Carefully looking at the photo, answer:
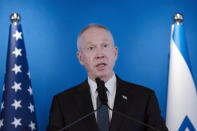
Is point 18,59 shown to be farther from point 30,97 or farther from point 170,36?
point 170,36

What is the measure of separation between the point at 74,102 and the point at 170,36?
5.16 feet

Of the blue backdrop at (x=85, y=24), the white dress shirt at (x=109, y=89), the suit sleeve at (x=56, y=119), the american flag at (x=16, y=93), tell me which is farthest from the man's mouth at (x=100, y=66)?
the blue backdrop at (x=85, y=24)

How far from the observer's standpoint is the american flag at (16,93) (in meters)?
2.40

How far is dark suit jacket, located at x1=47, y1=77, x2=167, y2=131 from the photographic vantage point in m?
1.53

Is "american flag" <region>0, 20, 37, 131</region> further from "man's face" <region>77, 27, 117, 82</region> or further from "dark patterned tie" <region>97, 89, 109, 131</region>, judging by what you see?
"dark patterned tie" <region>97, 89, 109, 131</region>

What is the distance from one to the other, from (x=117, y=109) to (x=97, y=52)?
0.34 m

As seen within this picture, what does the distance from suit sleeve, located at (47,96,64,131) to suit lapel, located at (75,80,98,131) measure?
0.11 metres

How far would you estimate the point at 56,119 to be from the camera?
5.17ft

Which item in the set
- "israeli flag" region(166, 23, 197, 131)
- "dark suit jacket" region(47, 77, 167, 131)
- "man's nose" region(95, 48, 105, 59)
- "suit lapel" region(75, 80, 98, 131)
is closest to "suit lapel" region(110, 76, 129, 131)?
"dark suit jacket" region(47, 77, 167, 131)

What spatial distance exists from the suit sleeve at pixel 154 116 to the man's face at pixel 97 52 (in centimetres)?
28

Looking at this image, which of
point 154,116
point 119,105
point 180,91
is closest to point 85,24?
point 180,91

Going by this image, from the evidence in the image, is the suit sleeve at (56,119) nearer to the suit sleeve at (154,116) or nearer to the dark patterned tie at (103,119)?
the dark patterned tie at (103,119)

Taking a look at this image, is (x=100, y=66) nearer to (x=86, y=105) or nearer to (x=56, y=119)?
(x=86, y=105)

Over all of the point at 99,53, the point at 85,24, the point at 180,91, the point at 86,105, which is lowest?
the point at 86,105
